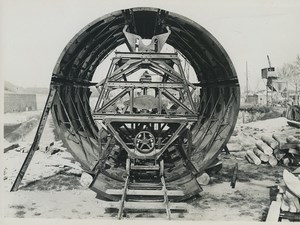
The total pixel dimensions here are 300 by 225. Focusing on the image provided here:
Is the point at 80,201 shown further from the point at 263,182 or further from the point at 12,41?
the point at 263,182

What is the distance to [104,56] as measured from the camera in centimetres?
1059

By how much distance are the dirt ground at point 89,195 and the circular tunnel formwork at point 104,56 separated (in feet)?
1.54

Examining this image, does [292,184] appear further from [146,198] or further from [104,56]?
[104,56]

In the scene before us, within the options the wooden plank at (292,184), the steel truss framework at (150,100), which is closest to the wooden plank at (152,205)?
the steel truss framework at (150,100)

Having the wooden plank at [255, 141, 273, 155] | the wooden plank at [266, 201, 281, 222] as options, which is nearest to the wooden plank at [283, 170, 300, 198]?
the wooden plank at [266, 201, 281, 222]

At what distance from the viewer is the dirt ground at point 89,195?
654cm

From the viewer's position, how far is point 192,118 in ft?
23.7

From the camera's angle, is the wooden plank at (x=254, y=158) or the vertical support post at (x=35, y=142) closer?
the vertical support post at (x=35, y=142)

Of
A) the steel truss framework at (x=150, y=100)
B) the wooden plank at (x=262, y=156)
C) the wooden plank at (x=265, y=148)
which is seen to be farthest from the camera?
the wooden plank at (x=265, y=148)

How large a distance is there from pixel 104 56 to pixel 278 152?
19.7 feet

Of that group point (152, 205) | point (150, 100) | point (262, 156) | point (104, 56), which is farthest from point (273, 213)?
point (104, 56)

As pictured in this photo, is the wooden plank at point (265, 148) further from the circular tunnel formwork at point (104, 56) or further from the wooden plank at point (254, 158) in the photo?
the circular tunnel formwork at point (104, 56)

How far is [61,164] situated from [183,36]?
487 centimetres

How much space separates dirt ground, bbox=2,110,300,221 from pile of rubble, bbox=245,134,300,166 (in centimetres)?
23
